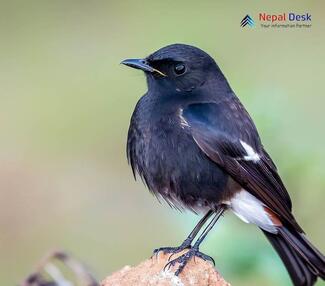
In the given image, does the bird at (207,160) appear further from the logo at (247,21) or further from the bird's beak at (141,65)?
the logo at (247,21)

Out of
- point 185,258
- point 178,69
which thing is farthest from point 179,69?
point 185,258

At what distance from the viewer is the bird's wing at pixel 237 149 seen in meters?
5.90

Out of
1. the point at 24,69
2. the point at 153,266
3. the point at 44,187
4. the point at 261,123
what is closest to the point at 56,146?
the point at 44,187

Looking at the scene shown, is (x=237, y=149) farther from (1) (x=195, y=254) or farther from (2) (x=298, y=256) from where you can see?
(1) (x=195, y=254)

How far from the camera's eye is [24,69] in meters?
12.2

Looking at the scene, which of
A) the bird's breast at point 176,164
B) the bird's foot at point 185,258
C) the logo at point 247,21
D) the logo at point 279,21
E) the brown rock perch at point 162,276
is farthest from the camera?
the logo at point 247,21

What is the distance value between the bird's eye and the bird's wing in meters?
0.23

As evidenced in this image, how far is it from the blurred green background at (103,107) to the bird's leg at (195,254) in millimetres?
477

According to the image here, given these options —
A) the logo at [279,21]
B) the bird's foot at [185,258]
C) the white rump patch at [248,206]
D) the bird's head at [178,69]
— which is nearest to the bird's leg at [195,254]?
the bird's foot at [185,258]

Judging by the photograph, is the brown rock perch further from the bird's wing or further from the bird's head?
the bird's head

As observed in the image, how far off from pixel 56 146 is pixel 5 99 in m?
1.23

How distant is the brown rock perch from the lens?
471 cm

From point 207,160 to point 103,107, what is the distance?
536cm

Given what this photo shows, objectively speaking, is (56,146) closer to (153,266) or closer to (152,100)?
(152,100)
